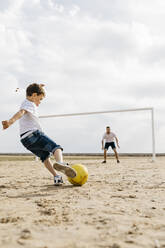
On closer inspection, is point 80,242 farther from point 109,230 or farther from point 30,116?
point 30,116

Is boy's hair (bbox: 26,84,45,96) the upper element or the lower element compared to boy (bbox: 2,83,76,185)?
upper

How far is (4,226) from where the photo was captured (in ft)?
8.80

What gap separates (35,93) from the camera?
17.0 feet

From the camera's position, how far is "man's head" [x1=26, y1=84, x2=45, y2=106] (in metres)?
5.20

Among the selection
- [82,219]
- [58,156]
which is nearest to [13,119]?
[58,156]

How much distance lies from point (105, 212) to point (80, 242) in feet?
3.16

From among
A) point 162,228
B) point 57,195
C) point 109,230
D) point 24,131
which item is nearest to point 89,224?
point 109,230

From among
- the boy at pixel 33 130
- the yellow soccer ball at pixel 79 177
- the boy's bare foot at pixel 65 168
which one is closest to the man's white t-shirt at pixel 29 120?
the boy at pixel 33 130

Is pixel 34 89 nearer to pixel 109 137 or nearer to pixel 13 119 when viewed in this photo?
pixel 13 119

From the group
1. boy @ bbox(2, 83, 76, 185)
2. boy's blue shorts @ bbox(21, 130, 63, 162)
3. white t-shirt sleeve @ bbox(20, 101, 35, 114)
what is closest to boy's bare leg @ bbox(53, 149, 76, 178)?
boy @ bbox(2, 83, 76, 185)

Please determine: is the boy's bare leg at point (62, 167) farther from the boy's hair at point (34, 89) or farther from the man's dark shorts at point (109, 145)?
the man's dark shorts at point (109, 145)

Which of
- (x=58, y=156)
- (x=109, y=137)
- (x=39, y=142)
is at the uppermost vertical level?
(x=109, y=137)

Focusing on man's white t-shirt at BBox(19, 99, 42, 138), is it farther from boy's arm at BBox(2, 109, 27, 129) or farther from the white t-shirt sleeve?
boy's arm at BBox(2, 109, 27, 129)

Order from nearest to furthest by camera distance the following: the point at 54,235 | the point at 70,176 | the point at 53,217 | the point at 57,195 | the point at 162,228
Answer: the point at 54,235
the point at 162,228
the point at 53,217
the point at 57,195
the point at 70,176
